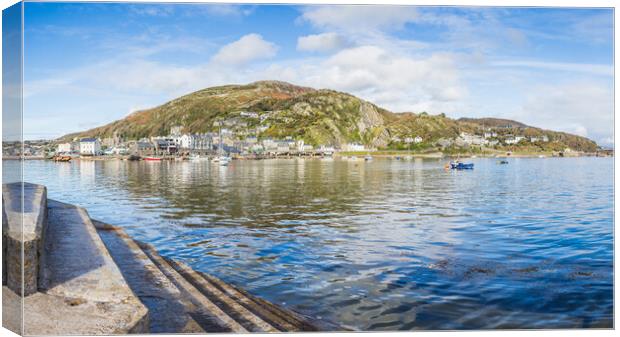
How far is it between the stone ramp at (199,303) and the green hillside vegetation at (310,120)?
4.33 meters

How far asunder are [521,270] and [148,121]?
11.9 m

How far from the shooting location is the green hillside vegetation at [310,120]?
43.9 feet

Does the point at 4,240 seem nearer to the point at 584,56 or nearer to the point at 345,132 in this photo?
the point at 584,56

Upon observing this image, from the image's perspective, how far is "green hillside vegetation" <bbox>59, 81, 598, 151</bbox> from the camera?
43.9 feet

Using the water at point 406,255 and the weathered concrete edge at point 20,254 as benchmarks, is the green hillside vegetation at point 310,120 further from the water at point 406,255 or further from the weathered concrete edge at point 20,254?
the weathered concrete edge at point 20,254

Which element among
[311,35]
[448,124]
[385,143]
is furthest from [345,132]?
[311,35]

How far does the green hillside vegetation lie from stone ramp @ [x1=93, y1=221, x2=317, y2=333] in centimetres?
433

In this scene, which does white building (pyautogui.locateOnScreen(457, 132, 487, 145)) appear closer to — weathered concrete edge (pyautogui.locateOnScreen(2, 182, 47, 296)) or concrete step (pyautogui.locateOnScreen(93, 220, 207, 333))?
concrete step (pyautogui.locateOnScreen(93, 220, 207, 333))

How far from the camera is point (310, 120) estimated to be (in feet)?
82.8

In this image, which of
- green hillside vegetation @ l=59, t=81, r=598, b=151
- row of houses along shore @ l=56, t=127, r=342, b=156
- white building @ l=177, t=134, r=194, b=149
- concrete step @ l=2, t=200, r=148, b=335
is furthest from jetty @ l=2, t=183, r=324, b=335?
white building @ l=177, t=134, r=194, b=149

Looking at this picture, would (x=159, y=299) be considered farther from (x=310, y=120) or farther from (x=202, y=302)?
(x=310, y=120)

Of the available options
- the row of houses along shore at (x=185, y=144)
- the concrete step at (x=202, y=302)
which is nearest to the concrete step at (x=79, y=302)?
the concrete step at (x=202, y=302)

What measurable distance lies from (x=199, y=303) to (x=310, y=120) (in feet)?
62.6

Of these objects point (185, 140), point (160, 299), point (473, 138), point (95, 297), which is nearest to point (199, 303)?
point (160, 299)
